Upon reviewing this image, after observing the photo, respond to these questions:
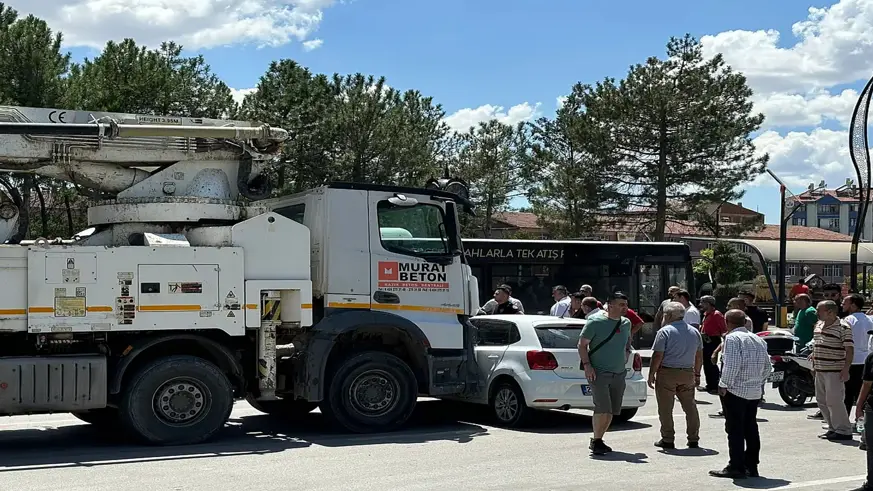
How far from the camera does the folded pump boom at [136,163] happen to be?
1081 cm

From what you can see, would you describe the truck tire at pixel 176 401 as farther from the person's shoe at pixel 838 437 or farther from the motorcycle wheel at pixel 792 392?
the motorcycle wheel at pixel 792 392

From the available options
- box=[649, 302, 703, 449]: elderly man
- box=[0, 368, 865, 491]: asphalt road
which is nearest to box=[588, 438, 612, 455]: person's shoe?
box=[0, 368, 865, 491]: asphalt road

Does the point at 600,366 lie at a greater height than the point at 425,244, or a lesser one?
lesser

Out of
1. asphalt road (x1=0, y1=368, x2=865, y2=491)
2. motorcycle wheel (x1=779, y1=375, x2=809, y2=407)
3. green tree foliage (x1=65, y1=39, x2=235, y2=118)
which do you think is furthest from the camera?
green tree foliage (x1=65, y1=39, x2=235, y2=118)

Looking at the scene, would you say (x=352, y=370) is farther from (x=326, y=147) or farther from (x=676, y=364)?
(x=326, y=147)

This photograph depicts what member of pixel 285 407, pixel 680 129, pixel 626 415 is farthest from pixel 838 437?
pixel 680 129

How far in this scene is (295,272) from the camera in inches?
438

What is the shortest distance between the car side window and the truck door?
0.67 metres

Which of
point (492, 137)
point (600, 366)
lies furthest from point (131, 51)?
point (492, 137)

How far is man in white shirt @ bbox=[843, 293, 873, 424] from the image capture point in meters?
12.2

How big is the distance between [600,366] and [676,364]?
37.5 inches

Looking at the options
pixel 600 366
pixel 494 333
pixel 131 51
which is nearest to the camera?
pixel 600 366

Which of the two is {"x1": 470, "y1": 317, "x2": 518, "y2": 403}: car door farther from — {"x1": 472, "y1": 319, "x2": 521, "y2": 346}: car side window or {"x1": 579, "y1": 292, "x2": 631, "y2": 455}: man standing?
{"x1": 579, "y1": 292, "x2": 631, "y2": 455}: man standing

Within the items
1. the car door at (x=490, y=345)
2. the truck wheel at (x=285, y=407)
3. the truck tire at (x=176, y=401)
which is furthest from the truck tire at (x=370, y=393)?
the truck wheel at (x=285, y=407)
